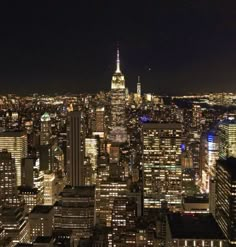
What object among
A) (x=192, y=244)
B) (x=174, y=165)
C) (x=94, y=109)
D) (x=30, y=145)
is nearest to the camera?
(x=192, y=244)

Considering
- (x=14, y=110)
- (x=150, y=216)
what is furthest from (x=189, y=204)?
(x=14, y=110)

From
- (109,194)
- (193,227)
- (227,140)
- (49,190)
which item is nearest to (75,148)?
(49,190)

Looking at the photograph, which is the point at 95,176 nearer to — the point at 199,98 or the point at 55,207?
the point at 55,207

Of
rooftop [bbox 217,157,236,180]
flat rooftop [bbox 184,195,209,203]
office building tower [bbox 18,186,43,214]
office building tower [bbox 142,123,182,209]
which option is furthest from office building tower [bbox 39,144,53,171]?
rooftop [bbox 217,157,236,180]

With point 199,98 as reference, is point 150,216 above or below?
below

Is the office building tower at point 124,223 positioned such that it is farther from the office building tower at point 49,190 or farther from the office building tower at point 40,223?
the office building tower at point 49,190

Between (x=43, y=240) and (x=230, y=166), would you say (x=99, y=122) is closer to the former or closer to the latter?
(x=230, y=166)
